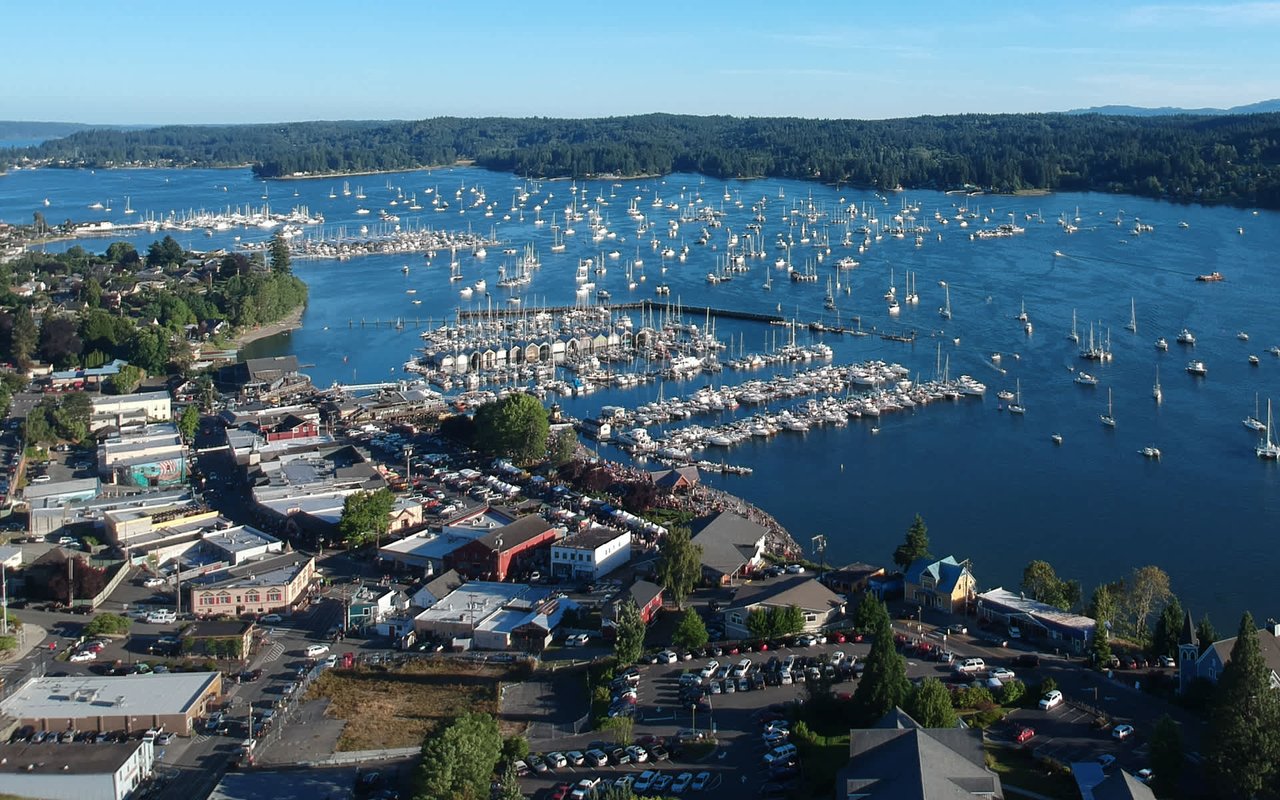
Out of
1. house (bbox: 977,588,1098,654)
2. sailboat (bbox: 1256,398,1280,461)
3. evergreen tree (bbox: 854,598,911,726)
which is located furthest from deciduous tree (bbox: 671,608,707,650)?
sailboat (bbox: 1256,398,1280,461)

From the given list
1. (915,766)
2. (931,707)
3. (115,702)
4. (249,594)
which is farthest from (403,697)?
(915,766)

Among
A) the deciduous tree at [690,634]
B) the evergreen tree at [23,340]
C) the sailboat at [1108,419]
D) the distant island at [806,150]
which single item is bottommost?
the sailboat at [1108,419]

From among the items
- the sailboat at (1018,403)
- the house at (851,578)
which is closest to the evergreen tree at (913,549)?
the house at (851,578)

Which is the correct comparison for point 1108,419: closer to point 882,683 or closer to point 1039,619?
point 1039,619

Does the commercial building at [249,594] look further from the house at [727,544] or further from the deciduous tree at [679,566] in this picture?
the house at [727,544]

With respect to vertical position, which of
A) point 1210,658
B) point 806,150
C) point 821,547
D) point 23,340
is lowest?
point 821,547

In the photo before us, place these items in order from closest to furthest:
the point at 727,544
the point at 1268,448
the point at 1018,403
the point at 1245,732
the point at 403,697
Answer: the point at 1245,732, the point at 403,697, the point at 727,544, the point at 1268,448, the point at 1018,403
